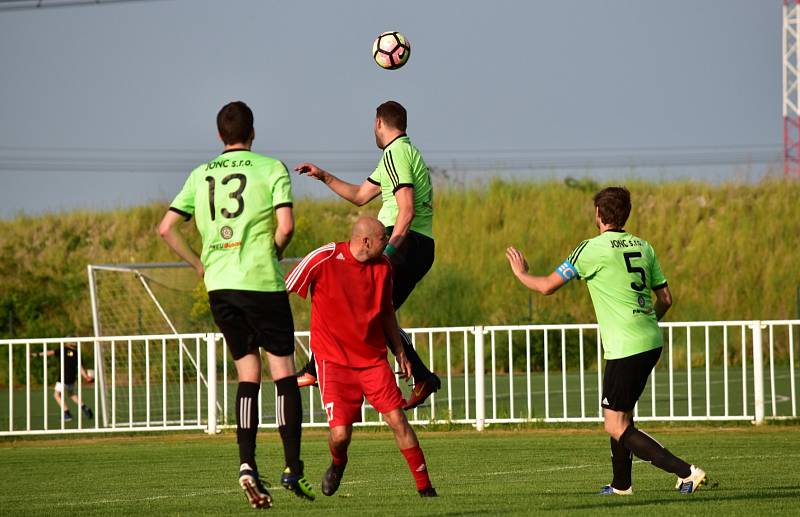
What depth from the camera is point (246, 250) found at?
7203 millimetres

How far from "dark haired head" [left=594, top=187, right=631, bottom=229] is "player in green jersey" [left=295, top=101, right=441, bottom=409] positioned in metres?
1.15

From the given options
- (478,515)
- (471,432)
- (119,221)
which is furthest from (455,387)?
(119,221)

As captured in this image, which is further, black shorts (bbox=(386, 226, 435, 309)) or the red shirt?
black shorts (bbox=(386, 226, 435, 309))

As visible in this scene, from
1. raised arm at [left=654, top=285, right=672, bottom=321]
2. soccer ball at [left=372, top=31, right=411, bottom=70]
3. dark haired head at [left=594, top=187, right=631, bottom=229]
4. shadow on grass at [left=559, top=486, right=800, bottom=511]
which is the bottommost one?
shadow on grass at [left=559, top=486, right=800, bottom=511]

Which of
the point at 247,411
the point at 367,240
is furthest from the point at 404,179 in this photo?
the point at 247,411

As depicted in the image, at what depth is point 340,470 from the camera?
26.0ft

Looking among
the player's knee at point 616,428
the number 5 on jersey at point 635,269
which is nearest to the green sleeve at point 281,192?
the number 5 on jersey at point 635,269

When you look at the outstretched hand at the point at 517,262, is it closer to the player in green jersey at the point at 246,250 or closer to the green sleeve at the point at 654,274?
the green sleeve at the point at 654,274

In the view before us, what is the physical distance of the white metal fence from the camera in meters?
15.3

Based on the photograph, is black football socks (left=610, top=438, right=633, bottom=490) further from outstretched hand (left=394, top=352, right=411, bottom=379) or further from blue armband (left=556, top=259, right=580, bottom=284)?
outstretched hand (left=394, top=352, right=411, bottom=379)

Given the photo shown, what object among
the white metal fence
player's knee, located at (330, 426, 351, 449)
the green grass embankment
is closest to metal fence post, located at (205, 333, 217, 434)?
the white metal fence

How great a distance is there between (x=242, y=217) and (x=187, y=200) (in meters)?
0.42

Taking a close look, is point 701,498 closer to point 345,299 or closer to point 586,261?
point 586,261

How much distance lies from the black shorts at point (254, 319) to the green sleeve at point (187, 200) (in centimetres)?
49
